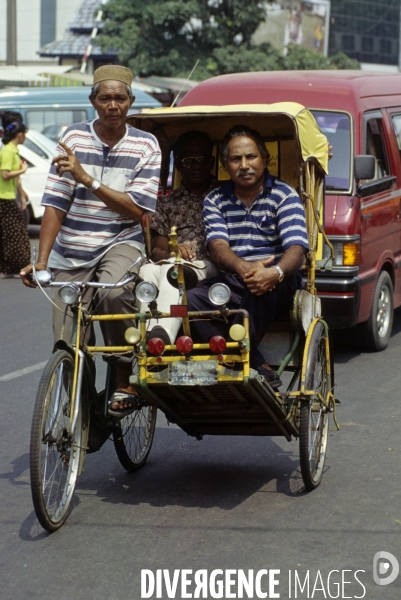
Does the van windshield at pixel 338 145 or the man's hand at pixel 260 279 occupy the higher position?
the van windshield at pixel 338 145

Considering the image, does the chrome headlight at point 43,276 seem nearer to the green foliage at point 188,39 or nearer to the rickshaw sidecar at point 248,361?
the rickshaw sidecar at point 248,361

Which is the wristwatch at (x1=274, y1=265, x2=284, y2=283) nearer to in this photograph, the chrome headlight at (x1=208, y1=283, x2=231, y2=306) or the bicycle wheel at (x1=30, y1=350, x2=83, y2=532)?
the chrome headlight at (x1=208, y1=283, x2=231, y2=306)

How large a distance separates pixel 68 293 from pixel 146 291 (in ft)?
1.15

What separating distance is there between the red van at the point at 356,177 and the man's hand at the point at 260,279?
3124 mm

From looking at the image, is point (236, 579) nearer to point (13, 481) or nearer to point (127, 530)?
point (127, 530)

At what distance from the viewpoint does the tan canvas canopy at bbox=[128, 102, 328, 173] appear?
5.43 metres

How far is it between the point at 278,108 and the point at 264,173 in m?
0.36

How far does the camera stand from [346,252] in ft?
27.3

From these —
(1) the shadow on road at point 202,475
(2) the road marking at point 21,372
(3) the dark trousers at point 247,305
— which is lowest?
(2) the road marking at point 21,372

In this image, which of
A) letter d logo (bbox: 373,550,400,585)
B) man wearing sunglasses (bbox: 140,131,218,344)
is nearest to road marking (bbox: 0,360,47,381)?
man wearing sunglasses (bbox: 140,131,218,344)

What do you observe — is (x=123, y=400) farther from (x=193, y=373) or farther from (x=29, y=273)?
(x=29, y=273)

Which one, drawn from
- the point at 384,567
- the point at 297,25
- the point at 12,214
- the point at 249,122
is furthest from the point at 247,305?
the point at 297,25

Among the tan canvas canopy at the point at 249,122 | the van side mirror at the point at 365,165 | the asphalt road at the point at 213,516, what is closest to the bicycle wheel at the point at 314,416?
the asphalt road at the point at 213,516

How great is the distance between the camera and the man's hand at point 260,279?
16.1 ft
